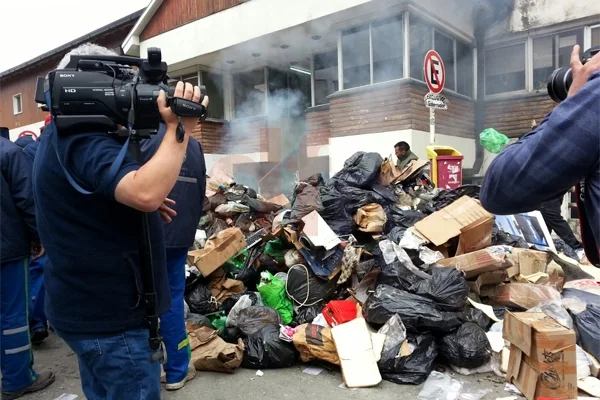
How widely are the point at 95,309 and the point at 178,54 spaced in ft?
33.3

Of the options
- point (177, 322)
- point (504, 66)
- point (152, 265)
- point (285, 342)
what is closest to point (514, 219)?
point (285, 342)

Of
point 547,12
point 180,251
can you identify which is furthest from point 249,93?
point 180,251

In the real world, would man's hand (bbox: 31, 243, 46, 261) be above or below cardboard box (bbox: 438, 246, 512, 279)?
above

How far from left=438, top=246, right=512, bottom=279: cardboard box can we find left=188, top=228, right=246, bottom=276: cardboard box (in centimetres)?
181

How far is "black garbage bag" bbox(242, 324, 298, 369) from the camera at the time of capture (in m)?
2.96

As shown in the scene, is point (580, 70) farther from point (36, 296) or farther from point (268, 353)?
point (36, 296)

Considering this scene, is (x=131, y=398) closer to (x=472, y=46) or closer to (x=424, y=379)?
(x=424, y=379)

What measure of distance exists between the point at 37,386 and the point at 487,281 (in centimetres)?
339

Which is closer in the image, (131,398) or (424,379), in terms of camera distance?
(131,398)

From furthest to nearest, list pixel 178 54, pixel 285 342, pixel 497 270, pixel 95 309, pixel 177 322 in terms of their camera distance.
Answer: pixel 178 54, pixel 497 270, pixel 285 342, pixel 177 322, pixel 95 309

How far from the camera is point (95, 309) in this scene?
1.35 meters

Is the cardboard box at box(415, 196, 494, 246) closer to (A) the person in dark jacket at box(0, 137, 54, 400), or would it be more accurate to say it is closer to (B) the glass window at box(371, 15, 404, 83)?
(A) the person in dark jacket at box(0, 137, 54, 400)

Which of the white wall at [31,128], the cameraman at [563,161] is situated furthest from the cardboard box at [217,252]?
the white wall at [31,128]

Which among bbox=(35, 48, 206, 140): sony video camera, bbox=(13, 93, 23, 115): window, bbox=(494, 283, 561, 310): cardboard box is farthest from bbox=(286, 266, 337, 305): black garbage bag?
bbox=(13, 93, 23, 115): window
